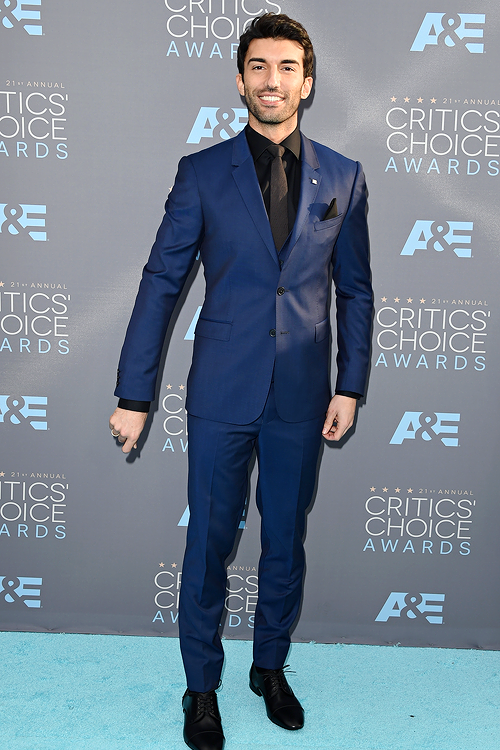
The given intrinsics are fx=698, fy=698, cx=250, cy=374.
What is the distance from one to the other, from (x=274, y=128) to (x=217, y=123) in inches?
17.4

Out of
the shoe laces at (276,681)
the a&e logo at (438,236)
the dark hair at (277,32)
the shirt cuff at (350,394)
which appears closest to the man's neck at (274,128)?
the dark hair at (277,32)

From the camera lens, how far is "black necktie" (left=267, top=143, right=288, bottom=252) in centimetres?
191

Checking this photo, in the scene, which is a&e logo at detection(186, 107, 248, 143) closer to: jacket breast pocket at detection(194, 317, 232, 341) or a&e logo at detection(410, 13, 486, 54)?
a&e logo at detection(410, 13, 486, 54)

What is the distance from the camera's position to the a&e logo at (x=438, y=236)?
7.77ft

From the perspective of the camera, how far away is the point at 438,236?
7.80 feet

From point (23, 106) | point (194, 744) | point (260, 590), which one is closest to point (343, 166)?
point (23, 106)

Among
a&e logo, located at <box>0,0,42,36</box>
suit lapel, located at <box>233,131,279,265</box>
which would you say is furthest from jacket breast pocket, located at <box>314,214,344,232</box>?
a&e logo, located at <box>0,0,42,36</box>

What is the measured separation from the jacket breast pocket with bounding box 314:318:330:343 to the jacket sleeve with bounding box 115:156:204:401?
409 mm

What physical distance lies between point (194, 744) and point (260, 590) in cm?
47

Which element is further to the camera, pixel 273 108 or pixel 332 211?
pixel 332 211

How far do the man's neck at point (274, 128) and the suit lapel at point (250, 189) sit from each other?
6 centimetres

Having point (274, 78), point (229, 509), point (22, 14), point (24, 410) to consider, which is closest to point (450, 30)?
point (274, 78)

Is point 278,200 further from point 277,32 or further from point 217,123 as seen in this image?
point 217,123

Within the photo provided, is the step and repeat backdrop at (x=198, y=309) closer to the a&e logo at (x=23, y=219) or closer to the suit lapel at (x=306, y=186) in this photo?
the a&e logo at (x=23, y=219)
